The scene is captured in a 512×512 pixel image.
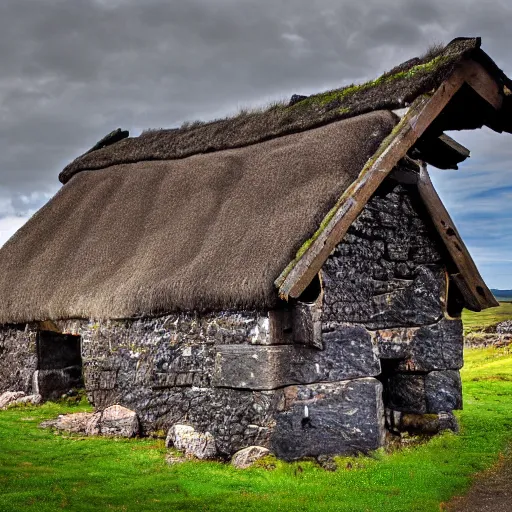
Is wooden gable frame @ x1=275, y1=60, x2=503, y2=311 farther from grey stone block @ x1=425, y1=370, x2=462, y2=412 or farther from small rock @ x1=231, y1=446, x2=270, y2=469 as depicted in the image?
small rock @ x1=231, y1=446, x2=270, y2=469

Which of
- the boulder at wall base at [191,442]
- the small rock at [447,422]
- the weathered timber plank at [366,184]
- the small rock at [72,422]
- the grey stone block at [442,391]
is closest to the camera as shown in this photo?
the weathered timber plank at [366,184]

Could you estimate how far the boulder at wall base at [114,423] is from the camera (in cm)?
1220

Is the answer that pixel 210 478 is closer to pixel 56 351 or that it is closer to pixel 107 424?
pixel 107 424

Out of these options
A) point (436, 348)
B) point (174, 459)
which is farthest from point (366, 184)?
point (174, 459)

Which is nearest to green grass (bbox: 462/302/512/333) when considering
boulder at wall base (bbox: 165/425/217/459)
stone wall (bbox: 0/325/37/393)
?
stone wall (bbox: 0/325/37/393)

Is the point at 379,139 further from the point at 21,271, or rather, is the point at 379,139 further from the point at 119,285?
the point at 21,271

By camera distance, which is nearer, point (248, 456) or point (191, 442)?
point (248, 456)

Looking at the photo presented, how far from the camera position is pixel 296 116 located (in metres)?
13.8

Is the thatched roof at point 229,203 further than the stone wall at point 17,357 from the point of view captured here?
No

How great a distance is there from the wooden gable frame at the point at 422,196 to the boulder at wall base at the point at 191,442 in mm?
2872

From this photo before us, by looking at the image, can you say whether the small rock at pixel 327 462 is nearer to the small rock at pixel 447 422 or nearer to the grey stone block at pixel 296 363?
the grey stone block at pixel 296 363

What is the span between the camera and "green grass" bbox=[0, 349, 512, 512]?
27.1 ft

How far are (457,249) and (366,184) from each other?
9.10ft

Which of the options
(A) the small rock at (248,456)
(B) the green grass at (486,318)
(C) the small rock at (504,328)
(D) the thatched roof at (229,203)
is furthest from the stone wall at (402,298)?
(B) the green grass at (486,318)
